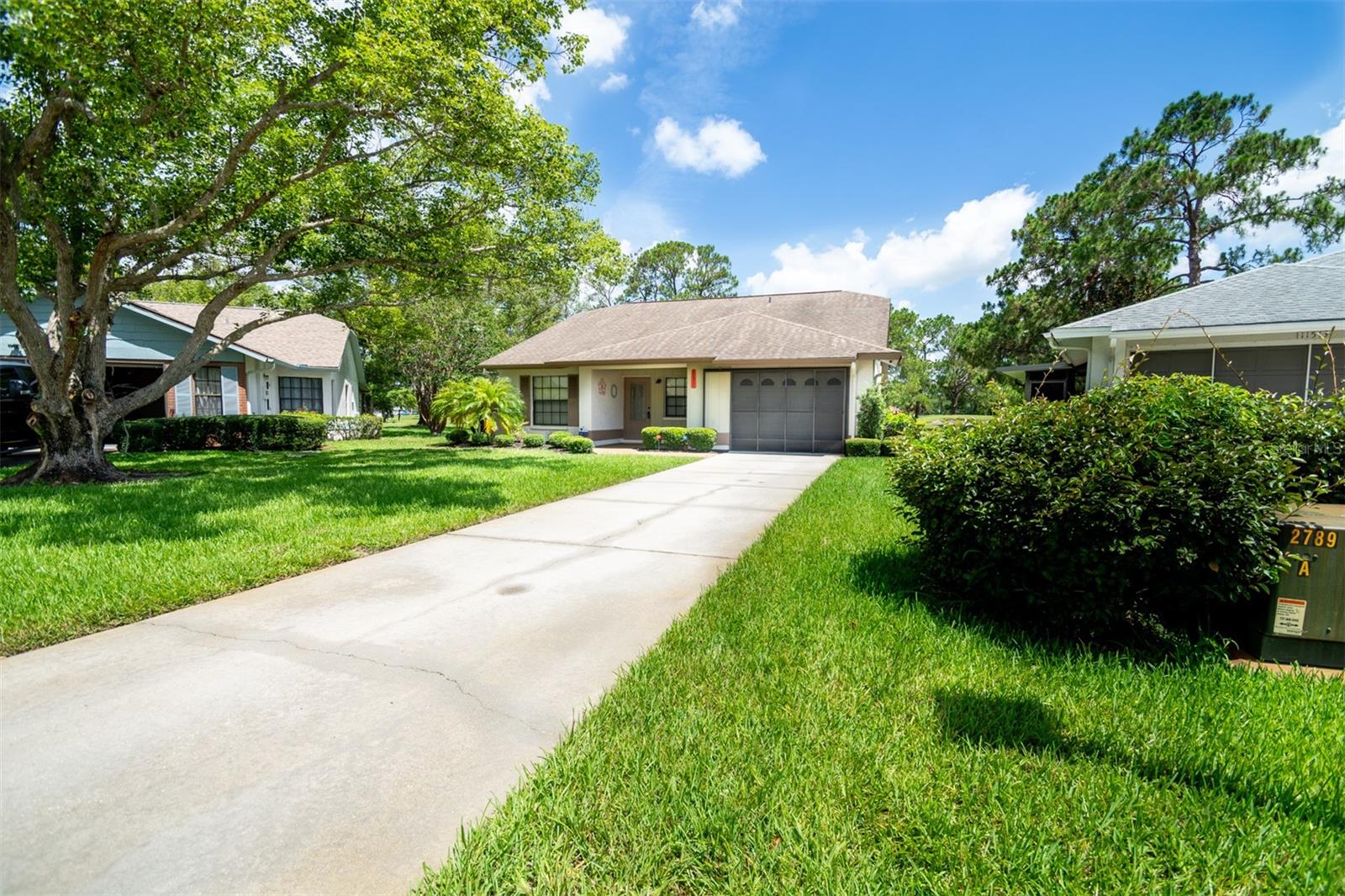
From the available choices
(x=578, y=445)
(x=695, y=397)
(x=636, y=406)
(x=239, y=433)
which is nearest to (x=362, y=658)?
(x=578, y=445)

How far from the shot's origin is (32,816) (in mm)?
1987

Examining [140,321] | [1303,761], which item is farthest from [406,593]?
[140,321]

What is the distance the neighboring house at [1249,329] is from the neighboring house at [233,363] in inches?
893

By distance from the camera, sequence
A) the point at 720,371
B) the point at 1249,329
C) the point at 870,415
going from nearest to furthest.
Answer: the point at 1249,329 < the point at 870,415 < the point at 720,371

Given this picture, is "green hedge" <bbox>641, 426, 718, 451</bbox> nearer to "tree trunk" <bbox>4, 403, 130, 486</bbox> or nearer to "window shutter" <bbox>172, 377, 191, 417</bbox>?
"tree trunk" <bbox>4, 403, 130, 486</bbox>

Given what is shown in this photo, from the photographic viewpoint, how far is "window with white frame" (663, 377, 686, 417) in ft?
68.3

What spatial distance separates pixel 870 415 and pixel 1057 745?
585 inches

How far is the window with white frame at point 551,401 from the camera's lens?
2058 cm

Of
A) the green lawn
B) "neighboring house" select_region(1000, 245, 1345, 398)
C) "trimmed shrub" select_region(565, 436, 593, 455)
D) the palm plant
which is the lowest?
the green lawn

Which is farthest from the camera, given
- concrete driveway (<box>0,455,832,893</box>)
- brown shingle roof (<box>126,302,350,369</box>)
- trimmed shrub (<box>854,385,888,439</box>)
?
brown shingle roof (<box>126,302,350,369</box>)

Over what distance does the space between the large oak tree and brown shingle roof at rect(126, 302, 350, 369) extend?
9313 millimetres

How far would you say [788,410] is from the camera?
690 inches

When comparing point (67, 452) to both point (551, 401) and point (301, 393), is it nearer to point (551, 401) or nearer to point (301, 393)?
point (551, 401)

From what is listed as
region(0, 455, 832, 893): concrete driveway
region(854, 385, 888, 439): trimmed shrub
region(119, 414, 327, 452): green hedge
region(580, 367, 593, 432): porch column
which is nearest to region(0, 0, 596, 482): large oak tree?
region(119, 414, 327, 452): green hedge
